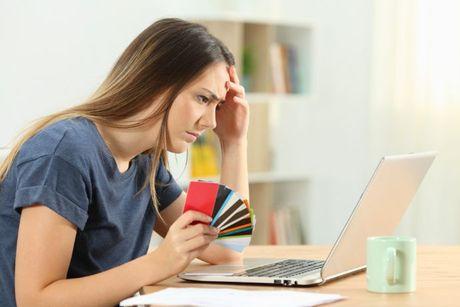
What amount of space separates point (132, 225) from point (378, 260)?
0.57m

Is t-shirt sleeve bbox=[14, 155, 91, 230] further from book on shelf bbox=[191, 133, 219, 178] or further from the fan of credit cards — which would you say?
book on shelf bbox=[191, 133, 219, 178]

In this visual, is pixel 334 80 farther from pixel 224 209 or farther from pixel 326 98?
pixel 224 209

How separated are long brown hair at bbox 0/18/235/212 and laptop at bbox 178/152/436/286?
317 millimetres

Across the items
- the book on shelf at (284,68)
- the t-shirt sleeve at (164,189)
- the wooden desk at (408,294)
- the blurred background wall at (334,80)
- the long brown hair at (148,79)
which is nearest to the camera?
the wooden desk at (408,294)

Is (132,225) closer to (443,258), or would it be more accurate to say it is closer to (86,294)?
(86,294)

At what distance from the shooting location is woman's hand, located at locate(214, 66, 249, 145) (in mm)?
2094

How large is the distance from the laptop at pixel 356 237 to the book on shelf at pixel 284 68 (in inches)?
101

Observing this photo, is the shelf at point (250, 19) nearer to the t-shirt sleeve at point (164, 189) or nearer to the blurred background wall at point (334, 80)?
the blurred background wall at point (334, 80)

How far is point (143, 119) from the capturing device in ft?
5.84

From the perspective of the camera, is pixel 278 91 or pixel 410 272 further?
pixel 278 91

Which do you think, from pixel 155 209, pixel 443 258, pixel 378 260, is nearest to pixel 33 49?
pixel 155 209

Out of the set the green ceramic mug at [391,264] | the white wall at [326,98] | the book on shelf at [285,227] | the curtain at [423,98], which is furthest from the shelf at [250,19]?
the green ceramic mug at [391,264]

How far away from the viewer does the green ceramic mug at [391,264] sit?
A: 4.88 ft

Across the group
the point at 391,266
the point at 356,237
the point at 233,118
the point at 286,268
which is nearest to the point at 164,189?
the point at 233,118
